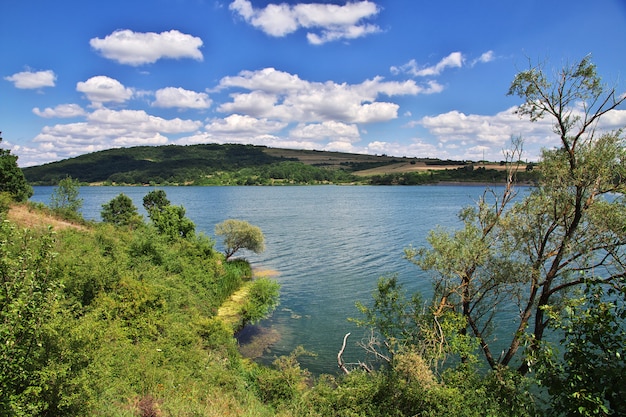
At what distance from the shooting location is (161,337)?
70.9ft

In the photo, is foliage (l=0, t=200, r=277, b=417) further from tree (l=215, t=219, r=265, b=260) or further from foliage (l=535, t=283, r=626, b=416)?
tree (l=215, t=219, r=265, b=260)

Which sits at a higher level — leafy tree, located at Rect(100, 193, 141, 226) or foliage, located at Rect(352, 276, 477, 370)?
leafy tree, located at Rect(100, 193, 141, 226)

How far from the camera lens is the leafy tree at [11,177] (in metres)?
50.1

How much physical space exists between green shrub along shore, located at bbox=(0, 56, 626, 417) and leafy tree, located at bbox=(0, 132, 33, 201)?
30.9m

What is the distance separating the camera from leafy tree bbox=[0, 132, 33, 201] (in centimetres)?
5006

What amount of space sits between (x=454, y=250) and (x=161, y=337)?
1722 centimetres

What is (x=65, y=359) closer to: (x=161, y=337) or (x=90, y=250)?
(x=161, y=337)

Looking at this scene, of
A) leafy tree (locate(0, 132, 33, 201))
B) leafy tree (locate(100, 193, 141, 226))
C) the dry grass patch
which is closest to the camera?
the dry grass patch

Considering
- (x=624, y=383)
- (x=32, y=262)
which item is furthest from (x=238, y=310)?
(x=624, y=383)

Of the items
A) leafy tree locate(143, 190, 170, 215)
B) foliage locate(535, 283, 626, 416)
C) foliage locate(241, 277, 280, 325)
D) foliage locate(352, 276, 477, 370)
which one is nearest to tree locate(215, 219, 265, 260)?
foliage locate(241, 277, 280, 325)

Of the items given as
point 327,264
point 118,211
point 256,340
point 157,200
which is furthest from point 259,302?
point 157,200

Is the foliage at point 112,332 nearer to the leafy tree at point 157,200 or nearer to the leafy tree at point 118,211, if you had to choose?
the leafy tree at point 118,211

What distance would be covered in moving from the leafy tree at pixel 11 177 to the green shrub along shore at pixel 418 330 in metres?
30.9

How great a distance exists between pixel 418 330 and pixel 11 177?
57900mm
